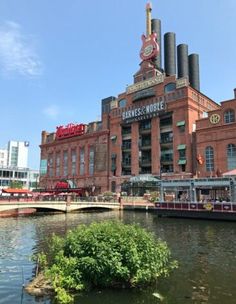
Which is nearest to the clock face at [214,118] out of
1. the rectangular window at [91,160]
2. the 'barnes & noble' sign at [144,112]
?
the 'barnes & noble' sign at [144,112]

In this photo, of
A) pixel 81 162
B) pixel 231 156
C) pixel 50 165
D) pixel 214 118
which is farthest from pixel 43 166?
pixel 231 156

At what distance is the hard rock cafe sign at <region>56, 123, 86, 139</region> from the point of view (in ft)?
377

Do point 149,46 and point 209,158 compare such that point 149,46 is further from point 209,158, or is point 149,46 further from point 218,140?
point 209,158

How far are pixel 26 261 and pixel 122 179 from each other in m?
76.1

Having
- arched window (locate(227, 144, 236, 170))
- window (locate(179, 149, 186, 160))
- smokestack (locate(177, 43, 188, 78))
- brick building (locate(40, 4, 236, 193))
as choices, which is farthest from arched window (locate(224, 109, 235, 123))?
smokestack (locate(177, 43, 188, 78))

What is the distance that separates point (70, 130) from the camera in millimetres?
119625

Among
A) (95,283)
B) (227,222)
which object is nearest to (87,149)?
(227,222)

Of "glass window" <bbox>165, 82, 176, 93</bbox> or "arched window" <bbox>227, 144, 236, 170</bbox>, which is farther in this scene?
"glass window" <bbox>165, 82, 176, 93</bbox>

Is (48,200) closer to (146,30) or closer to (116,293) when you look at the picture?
(116,293)

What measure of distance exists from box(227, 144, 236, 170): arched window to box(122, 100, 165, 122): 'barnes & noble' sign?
23171 mm

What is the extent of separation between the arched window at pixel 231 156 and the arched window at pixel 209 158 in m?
4.14

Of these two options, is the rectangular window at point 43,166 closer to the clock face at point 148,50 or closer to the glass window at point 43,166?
the glass window at point 43,166

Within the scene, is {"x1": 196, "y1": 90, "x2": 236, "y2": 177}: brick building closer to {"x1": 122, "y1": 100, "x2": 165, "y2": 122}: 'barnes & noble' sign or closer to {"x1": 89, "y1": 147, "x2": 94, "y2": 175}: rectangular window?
{"x1": 122, "y1": 100, "x2": 165, "y2": 122}: 'barnes & noble' sign

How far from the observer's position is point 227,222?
43500 millimetres
